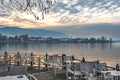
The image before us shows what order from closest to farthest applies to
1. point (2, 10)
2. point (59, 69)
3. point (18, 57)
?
point (2, 10) < point (59, 69) < point (18, 57)

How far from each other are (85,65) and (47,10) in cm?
821

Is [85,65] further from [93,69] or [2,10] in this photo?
[2,10]

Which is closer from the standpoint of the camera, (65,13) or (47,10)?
(47,10)

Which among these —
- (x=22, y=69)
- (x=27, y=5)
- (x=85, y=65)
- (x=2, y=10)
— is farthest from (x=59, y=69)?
(x=27, y=5)

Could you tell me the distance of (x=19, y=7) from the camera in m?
3.00

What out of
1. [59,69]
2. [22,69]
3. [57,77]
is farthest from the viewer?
[59,69]

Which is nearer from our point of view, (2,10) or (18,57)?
(2,10)

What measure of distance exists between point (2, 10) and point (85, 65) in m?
7.69

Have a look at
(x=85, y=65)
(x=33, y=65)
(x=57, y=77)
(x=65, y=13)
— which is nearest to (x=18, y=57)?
(x=33, y=65)

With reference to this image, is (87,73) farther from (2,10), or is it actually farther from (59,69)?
(2,10)

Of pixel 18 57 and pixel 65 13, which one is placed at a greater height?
pixel 65 13

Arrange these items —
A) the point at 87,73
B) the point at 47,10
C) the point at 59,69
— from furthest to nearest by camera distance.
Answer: the point at 59,69
the point at 87,73
the point at 47,10

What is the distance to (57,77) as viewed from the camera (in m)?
12.0

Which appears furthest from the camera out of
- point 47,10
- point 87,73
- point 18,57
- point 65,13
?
point 18,57
